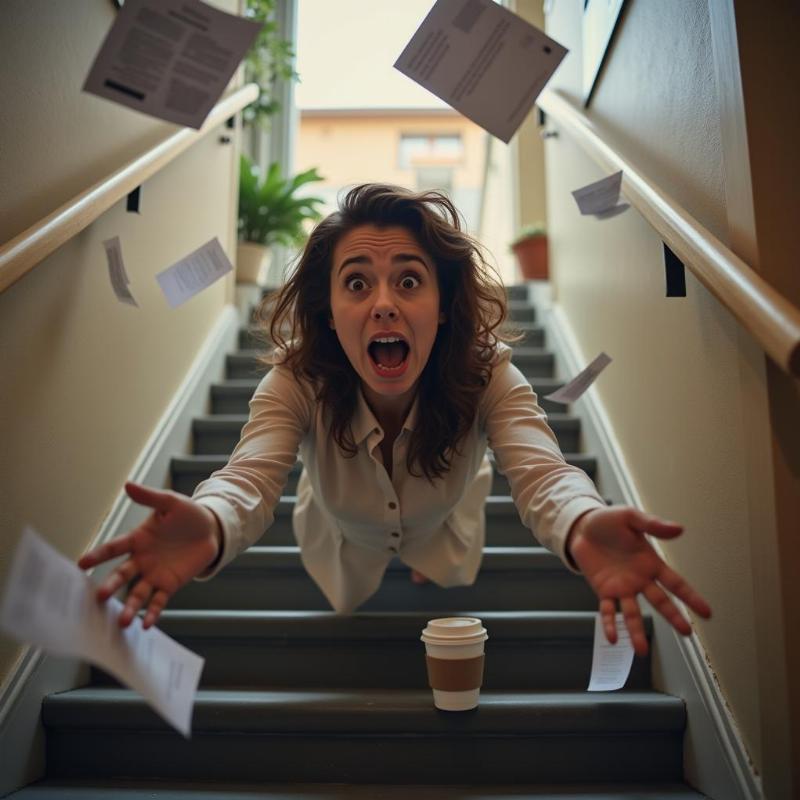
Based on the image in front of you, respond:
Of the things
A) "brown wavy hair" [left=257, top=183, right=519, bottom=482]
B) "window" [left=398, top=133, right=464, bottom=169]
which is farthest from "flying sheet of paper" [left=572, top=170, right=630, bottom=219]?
"window" [left=398, top=133, right=464, bottom=169]

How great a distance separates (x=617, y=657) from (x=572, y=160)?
1.97m

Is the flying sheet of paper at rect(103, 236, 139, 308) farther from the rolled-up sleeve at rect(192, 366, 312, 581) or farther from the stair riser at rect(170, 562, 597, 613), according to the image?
the stair riser at rect(170, 562, 597, 613)

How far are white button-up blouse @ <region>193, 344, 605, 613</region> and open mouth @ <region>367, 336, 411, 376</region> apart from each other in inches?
4.8

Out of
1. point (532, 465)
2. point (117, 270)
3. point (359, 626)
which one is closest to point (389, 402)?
point (532, 465)

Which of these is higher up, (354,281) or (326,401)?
(354,281)

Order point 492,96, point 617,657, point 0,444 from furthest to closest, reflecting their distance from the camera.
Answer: point 617,657, point 0,444, point 492,96

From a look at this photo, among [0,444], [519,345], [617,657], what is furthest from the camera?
[519,345]

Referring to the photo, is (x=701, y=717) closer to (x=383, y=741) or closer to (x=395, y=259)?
(x=383, y=741)

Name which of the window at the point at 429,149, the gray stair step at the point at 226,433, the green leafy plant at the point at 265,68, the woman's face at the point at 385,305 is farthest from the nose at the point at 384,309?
the window at the point at 429,149

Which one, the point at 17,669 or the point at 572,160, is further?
the point at 572,160

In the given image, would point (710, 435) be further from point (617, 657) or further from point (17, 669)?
point (17, 669)

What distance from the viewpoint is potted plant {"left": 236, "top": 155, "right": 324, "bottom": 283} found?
3543 mm

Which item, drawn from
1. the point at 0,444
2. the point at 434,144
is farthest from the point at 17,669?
the point at 434,144

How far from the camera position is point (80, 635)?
0.72 m
